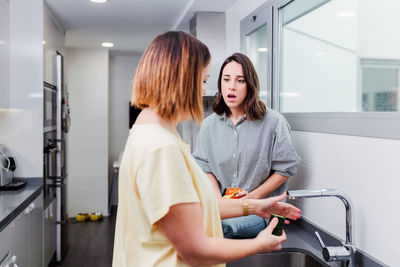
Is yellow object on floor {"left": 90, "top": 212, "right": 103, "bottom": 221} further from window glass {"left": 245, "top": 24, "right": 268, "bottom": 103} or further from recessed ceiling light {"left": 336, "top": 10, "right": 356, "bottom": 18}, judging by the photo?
recessed ceiling light {"left": 336, "top": 10, "right": 356, "bottom": 18}

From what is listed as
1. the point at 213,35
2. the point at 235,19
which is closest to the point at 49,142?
the point at 213,35

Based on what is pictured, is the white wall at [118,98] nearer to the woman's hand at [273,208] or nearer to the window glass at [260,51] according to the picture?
the window glass at [260,51]

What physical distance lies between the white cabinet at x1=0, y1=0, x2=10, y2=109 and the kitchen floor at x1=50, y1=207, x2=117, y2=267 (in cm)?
166

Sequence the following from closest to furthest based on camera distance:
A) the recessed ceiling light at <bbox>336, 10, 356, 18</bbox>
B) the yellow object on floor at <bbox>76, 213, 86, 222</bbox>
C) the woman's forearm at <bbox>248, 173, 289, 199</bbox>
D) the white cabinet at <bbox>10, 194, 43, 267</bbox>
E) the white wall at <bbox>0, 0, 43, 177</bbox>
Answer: the recessed ceiling light at <bbox>336, 10, 356, 18</bbox>
the woman's forearm at <bbox>248, 173, 289, 199</bbox>
the white cabinet at <bbox>10, 194, 43, 267</bbox>
the white wall at <bbox>0, 0, 43, 177</bbox>
the yellow object on floor at <bbox>76, 213, 86, 222</bbox>

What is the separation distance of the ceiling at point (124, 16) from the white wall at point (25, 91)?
260 mm

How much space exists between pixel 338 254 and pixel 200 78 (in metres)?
0.84

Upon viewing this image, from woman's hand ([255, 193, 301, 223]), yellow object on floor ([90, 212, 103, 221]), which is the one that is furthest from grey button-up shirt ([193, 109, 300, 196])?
yellow object on floor ([90, 212, 103, 221])

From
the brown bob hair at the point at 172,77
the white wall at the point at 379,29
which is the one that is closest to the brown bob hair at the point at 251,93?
the white wall at the point at 379,29

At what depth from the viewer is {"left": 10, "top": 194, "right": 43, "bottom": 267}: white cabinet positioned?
7.36 feet

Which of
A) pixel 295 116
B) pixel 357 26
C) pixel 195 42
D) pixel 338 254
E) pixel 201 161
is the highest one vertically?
pixel 357 26

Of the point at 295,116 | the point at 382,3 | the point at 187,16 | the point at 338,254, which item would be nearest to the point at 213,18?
the point at 187,16

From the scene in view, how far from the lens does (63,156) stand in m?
3.72

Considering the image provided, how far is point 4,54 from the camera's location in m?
2.88

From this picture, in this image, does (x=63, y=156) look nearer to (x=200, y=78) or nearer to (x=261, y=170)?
(x=261, y=170)
